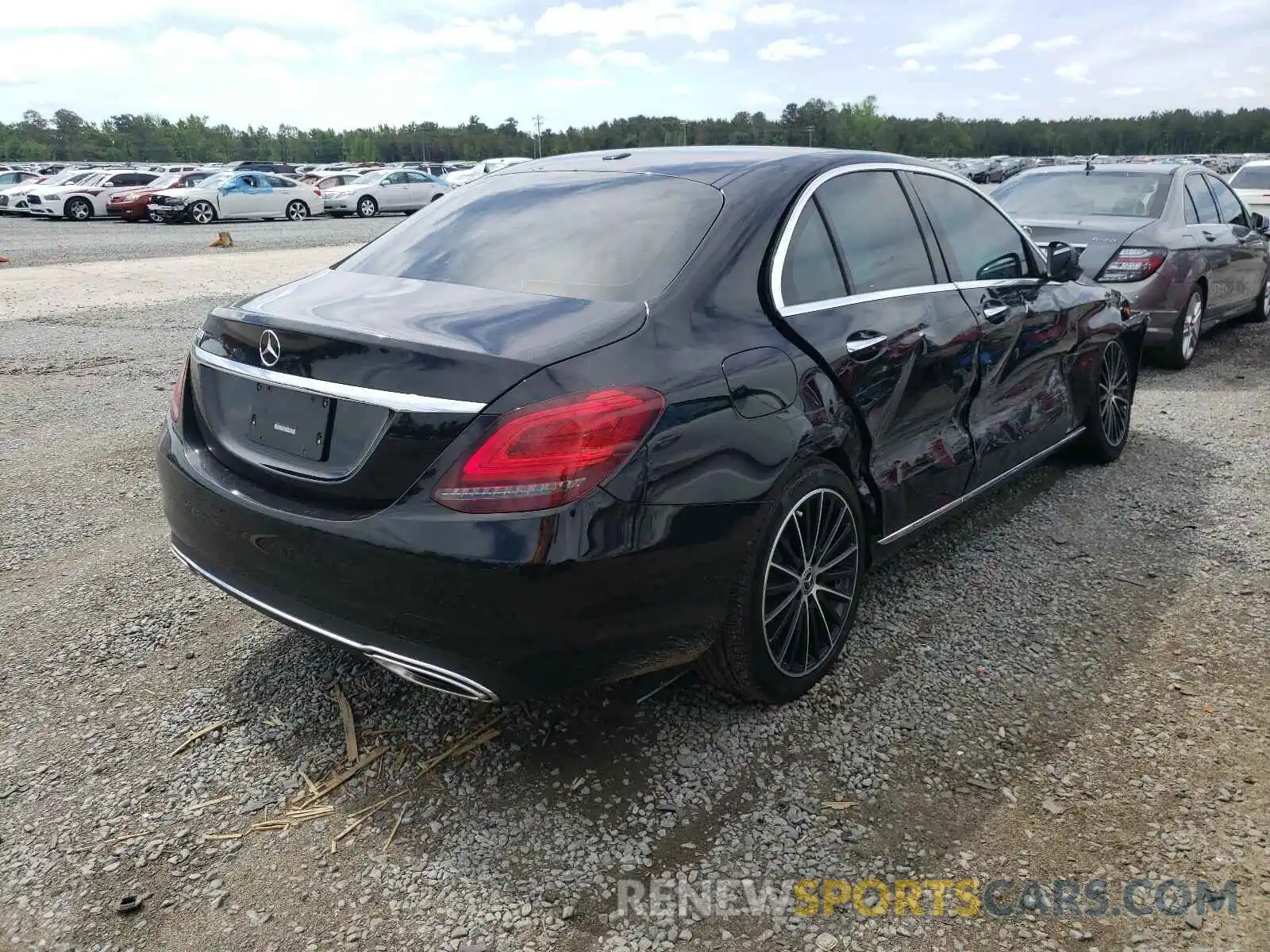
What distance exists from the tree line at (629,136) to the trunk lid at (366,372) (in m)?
87.4

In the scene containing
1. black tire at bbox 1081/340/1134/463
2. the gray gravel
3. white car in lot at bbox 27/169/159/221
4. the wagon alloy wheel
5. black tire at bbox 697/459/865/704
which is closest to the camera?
black tire at bbox 697/459/865/704

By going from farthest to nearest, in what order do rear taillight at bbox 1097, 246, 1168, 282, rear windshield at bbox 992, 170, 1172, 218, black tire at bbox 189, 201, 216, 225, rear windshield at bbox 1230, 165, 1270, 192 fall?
black tire at bbox 189, 201, 216, 225
rear windshield at bbox 1230, 165, 1270, 192
rear windshield at bbox 992, 170, 1172, 218
rear taillight at bbox 1097, 246, 1168, 282

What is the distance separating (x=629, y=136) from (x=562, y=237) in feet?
327

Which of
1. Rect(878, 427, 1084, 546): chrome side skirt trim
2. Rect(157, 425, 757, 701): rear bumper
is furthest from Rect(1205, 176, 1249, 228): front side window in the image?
Rect(157, 425, 757, 701): rear bumper

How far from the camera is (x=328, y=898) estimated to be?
7.79 feet

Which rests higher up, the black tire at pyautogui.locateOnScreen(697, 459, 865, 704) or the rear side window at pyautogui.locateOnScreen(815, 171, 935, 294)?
the rear side window at pyautogui.locateOnScreen(815, 171, 935, 294)

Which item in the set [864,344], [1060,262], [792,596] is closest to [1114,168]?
[1060,262]

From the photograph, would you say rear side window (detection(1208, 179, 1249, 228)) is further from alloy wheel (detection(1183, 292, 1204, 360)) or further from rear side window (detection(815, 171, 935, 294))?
rear side window (detection(815, 171, 935, 294))

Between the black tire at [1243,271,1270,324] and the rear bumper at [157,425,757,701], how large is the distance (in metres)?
9.28

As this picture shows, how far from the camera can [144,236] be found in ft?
76.8

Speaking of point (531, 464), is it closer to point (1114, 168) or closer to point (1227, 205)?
point (1114, 168)

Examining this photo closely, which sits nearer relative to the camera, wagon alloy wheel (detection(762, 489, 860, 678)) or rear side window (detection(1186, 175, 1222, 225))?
wagon alloy wheel (detection(762, 489, 860, 678))

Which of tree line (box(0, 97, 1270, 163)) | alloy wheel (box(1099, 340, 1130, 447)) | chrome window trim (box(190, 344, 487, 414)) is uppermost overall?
tree line (box(0, 97, 1270, 163))

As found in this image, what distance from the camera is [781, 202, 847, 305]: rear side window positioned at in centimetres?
308
